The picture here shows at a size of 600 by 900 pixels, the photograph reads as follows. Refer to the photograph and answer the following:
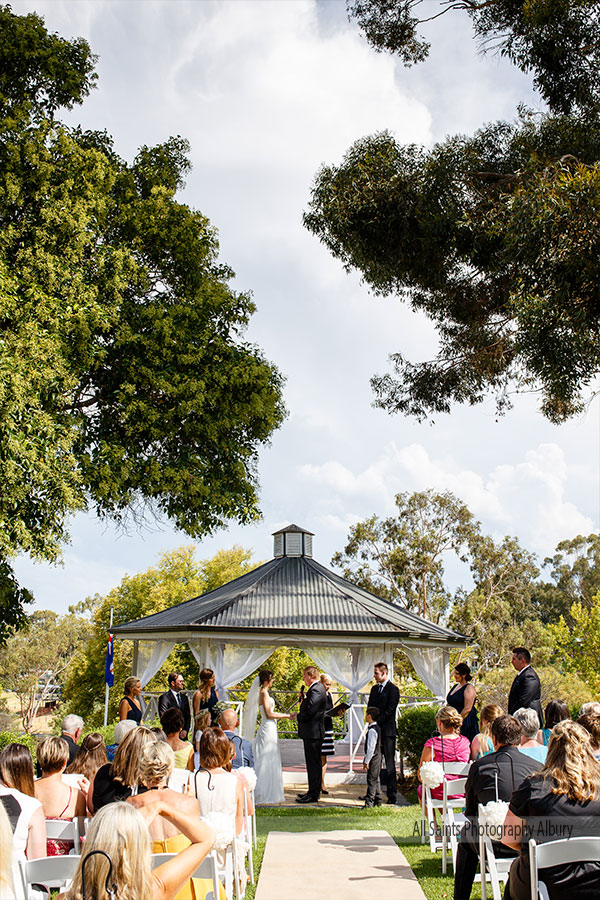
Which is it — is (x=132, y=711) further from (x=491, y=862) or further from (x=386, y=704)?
(x=491, y=862)

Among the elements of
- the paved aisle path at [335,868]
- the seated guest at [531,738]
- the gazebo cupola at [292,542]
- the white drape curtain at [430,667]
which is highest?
the gazebo cupola at [292,542]

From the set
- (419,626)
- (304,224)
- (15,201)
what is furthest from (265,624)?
(15,201)

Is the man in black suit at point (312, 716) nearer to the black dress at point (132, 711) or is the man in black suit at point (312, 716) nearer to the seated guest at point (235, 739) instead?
the black dress at point (132, 711)

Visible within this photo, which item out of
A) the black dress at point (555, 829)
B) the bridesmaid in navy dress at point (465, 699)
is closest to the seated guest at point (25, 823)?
the black dress at point (555, 829)

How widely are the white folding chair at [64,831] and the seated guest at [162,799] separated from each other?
1525 mm

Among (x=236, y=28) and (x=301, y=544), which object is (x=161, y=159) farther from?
(x=301, y=544)

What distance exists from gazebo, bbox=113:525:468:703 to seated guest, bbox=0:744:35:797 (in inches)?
390

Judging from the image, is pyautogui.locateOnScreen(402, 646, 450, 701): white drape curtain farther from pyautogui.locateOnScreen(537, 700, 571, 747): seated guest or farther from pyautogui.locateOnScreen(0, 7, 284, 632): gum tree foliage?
pyautogui.locateOnScreen(537, 700, 571, 747): seated guest

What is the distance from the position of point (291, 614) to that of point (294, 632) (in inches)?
32.8

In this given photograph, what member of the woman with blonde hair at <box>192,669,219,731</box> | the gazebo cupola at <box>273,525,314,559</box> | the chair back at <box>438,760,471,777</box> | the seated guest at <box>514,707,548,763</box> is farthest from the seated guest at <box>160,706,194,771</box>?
the gazebo cupola at <box>273,525,314,559</box>

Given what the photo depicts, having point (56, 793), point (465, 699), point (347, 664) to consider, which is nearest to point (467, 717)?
point (465, 699)

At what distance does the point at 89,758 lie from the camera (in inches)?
259

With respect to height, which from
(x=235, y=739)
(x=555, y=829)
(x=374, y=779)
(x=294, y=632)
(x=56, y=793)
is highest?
(x=294, y=632)

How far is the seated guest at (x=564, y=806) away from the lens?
13.9ft
